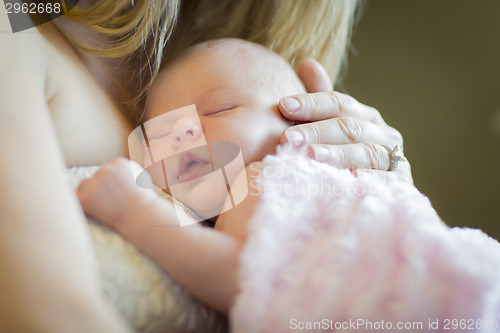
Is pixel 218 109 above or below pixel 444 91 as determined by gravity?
above

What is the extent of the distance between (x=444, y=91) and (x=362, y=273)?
102cm

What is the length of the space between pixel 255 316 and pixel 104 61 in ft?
1.54

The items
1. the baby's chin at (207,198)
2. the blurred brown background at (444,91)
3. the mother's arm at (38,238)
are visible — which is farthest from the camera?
the blurred brown background at (444,91)

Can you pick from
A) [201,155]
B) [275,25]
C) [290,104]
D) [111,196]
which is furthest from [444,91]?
[111,196]

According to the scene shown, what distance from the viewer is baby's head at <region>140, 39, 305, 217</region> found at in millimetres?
630

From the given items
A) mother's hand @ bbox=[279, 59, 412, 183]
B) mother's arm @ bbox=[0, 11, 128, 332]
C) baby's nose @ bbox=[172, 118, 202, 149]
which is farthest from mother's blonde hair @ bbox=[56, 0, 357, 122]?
mother's arm @ bbox=[0, 11, 128, 332]

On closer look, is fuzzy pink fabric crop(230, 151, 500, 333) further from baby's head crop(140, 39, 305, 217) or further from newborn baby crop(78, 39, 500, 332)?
baby's head crop(140, 39, 305, 217)

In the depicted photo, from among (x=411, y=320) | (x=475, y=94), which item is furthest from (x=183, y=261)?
(x=475, y=94)

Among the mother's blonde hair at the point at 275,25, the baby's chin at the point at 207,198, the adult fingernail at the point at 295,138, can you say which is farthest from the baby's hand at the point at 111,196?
the mother's blonde hair at the point at 275,25

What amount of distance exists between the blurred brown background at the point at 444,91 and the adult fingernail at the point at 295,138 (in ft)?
2.53

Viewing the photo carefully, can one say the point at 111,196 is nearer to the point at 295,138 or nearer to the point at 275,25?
the point at 295,138

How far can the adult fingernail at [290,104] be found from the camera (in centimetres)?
67

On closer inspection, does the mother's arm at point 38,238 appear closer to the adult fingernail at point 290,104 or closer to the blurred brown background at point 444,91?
the adult fingernail at point 290,104

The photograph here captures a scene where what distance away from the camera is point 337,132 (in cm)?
71
